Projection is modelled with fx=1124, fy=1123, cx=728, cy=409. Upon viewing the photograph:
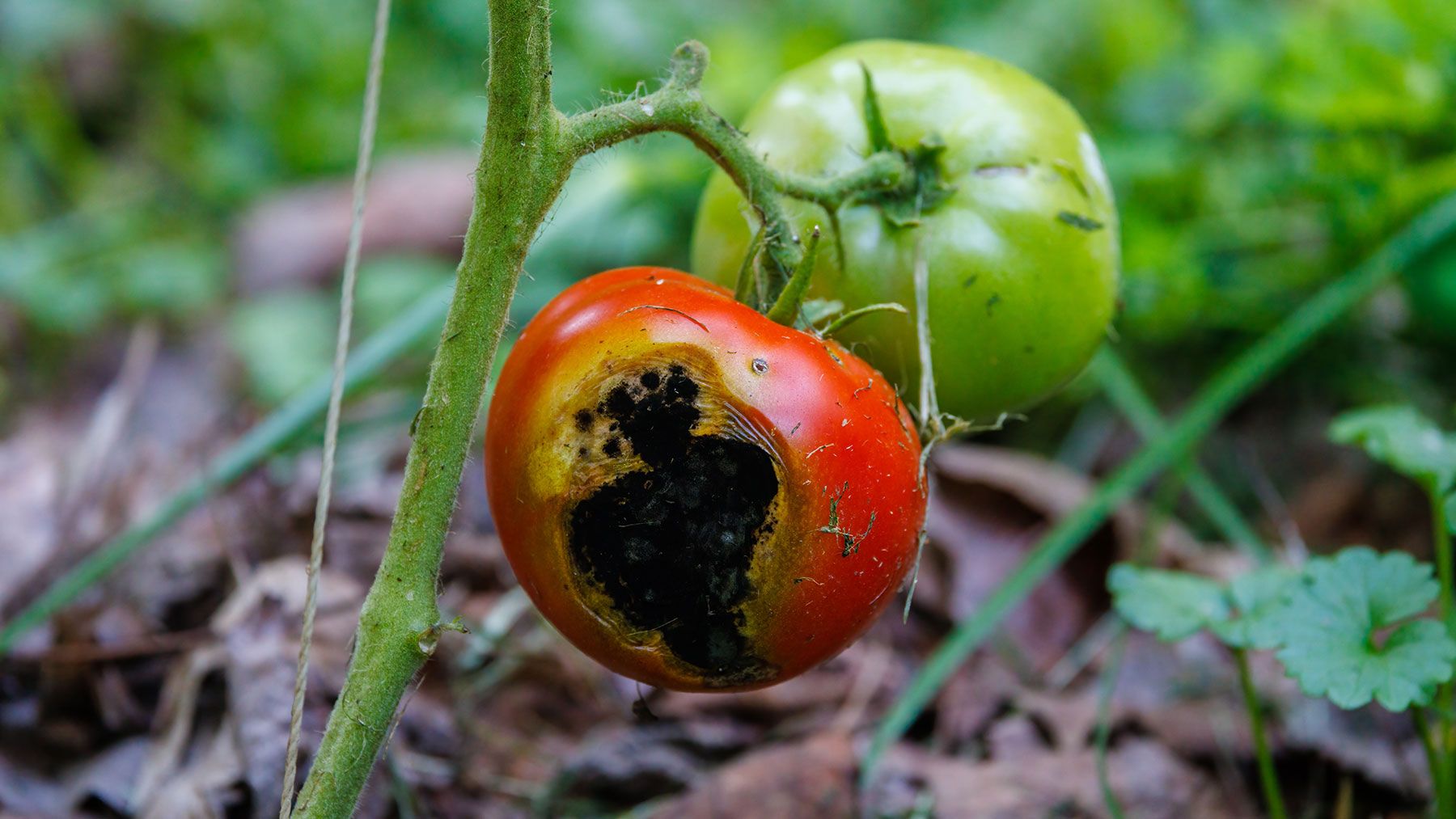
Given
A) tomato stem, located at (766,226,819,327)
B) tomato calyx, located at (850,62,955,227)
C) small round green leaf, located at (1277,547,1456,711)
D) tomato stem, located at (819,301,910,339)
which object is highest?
tomato calyx, located at (850,62,955,227)

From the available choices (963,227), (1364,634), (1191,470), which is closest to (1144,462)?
(1191,470)

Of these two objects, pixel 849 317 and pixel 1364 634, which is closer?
pixel 849 317

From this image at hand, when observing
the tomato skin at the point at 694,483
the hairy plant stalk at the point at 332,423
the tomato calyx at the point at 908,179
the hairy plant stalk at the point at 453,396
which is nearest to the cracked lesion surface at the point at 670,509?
the tomato skin at the point at 694,483

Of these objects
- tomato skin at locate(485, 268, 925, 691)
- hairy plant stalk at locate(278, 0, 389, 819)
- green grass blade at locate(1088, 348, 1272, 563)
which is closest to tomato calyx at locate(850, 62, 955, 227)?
tomato skin at locate(485, 268, 925, 691)

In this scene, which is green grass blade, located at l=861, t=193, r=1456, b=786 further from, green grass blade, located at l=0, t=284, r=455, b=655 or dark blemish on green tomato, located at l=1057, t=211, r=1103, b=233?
green grass blade, located at l=0, t=284, r=455, b=655

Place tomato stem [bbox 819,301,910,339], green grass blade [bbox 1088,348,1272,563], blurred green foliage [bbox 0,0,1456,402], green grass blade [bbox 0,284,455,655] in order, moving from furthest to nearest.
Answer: blurred green foliage [bbox 0,0,1456,402] < green grass blade [bbox 1088,348,1272,563] < green grass blade [bbox 0,284,455,655] < tomato stem [bbox 819,301,910,339]

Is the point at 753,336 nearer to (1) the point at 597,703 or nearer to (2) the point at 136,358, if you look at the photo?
(1) the point at 597,703

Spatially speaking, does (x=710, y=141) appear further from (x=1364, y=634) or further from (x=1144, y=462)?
(x=1144, y=462)

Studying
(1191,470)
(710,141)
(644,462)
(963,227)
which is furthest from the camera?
(1191,470)

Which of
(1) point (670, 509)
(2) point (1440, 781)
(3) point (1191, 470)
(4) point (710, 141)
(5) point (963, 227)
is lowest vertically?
(2) point (1440, 781)
